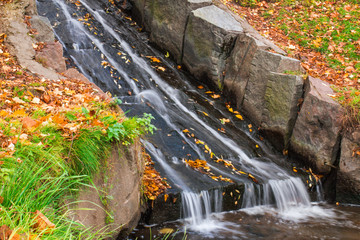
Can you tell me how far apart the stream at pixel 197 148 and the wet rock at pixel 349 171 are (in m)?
0.26

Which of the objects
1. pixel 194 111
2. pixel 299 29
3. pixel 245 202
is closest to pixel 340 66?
pixel 299 29

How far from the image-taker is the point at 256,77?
305 inches

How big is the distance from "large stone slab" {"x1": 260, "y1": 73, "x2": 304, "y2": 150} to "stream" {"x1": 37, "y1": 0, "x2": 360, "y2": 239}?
0.28 m

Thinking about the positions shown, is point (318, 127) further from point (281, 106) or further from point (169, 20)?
point (169, 20)

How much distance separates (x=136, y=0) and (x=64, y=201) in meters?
8.56

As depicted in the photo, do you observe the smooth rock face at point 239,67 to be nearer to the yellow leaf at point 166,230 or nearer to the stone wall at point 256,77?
the stone wall at point 256,77

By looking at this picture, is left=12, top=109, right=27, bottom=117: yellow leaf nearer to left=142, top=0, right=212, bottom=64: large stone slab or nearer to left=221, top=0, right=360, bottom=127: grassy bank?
left=221, top=0, right=360, bottom=127: grassy bank

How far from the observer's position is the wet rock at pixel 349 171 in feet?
20.8

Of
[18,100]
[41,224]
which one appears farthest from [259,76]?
[41,224]

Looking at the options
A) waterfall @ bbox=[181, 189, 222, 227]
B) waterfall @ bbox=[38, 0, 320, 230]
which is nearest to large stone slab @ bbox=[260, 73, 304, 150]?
waterfall @ bbox=[38, 0, 320, 230]

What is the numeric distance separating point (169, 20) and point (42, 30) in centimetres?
377

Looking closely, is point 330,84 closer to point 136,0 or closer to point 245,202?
point 245,202

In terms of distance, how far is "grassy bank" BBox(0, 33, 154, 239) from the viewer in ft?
8.41

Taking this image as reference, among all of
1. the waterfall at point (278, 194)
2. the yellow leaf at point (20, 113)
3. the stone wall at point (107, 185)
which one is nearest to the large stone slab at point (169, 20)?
the stone wall at point (107, 185)
